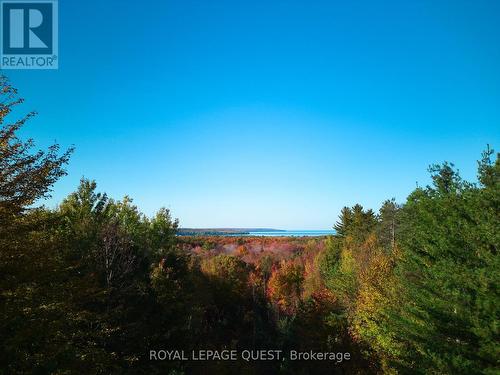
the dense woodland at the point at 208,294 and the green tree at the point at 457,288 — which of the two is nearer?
the dense woodland at the point at 208,294

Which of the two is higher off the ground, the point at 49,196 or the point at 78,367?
the point at 49,196

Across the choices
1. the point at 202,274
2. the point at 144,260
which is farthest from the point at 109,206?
the point at 202,274

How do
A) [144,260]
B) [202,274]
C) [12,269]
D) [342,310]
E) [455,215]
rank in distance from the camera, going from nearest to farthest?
[12,269], [455,215], [144,260], [342,310], [202,274]

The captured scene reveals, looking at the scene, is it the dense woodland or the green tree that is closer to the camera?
the dense woodland

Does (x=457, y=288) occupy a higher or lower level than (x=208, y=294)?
higher

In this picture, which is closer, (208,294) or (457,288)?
(457,288)

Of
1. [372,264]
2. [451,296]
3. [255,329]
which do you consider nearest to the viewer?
[451,296]

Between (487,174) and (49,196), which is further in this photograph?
(487,174)

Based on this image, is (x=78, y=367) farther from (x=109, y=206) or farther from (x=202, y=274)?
(x=202, y=274)
